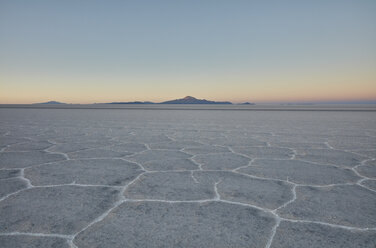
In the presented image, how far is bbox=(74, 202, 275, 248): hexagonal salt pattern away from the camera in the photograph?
1.08 meters

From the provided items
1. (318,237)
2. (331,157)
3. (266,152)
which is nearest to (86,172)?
(318,237)

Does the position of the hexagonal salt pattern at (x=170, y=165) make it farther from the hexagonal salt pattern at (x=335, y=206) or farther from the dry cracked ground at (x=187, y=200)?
the hexagonal salt pattern at (x=335, y=206)

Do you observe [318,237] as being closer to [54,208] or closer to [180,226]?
[180,226]

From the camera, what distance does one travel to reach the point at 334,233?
3.78ft

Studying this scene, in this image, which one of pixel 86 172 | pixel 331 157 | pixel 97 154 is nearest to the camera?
pixel 86 172

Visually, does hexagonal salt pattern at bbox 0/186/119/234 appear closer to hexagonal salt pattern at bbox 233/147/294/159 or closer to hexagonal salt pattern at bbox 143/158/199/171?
hexagonal salt pattern at bbox 143/158/199/171

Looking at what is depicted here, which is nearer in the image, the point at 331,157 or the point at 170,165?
the point at 170,165

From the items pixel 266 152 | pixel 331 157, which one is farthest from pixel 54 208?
pixel 331 157

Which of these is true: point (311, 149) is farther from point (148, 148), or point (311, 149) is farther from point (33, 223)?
point (33, 223)

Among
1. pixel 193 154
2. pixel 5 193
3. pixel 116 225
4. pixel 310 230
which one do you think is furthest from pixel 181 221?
pixel 193 154

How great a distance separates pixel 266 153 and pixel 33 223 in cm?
237

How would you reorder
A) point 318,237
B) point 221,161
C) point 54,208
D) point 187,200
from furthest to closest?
point 221,161, point 187,200, point 54,208, point 318,237

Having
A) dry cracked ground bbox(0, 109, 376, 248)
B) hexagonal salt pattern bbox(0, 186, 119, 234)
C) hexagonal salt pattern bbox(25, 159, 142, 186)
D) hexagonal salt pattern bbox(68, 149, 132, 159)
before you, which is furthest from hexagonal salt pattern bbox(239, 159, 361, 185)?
hexagonal salt pattern bbox(68, 149, 132, 159)

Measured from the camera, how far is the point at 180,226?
1.22 metres
